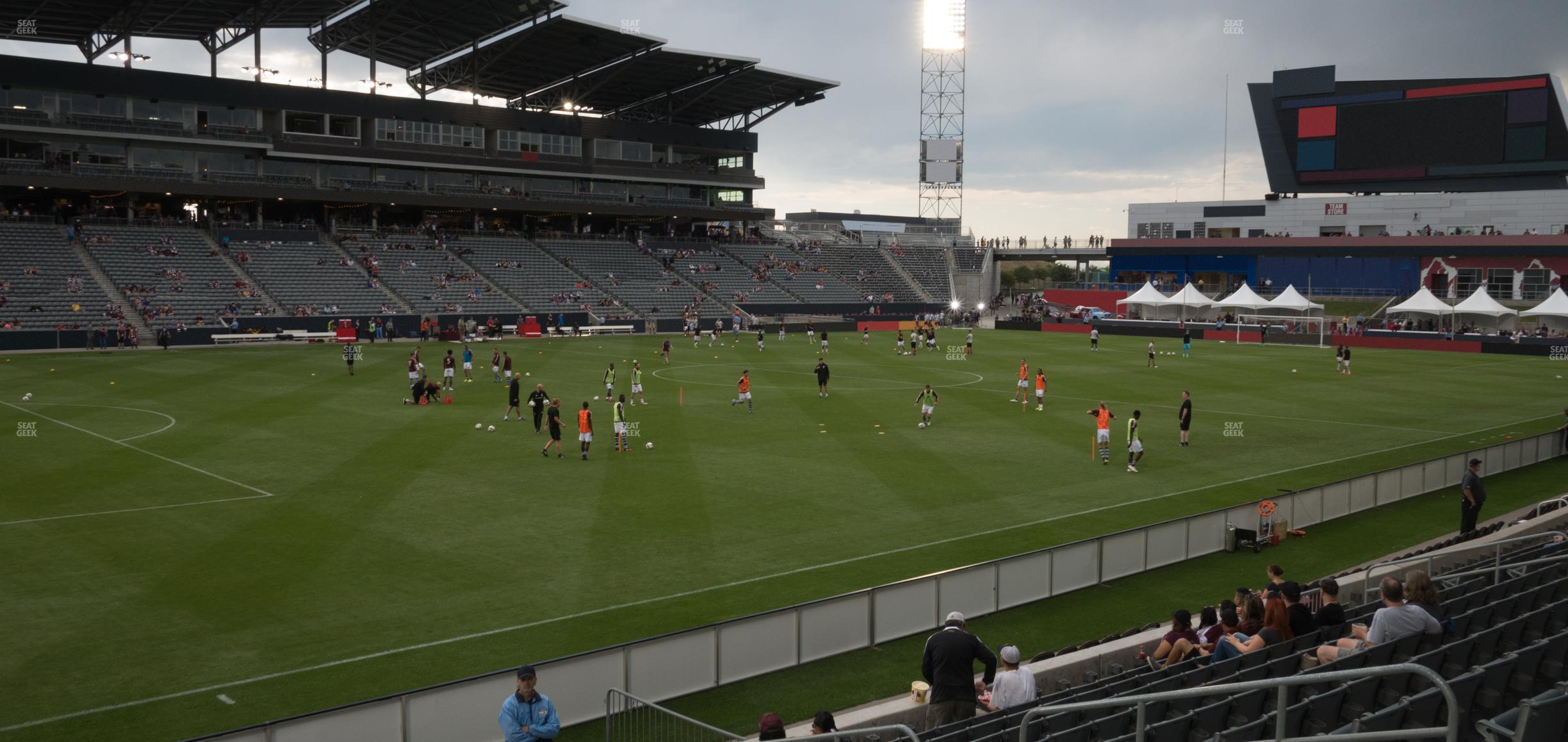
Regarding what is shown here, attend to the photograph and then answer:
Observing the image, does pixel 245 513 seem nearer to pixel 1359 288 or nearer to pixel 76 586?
pixel 76 586

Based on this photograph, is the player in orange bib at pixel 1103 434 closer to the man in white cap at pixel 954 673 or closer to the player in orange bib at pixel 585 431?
the player in orange bib at pixel 585 431

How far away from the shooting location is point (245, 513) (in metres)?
21.4

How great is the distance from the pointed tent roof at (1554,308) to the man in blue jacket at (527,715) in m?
76.9

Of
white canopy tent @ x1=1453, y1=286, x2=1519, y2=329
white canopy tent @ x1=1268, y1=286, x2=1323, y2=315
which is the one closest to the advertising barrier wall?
white canopy tent @ x1=1453, y1=286, x2=1519, y2=329

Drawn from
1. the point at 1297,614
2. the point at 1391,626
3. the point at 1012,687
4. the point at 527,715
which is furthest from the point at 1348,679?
the point at 527,715

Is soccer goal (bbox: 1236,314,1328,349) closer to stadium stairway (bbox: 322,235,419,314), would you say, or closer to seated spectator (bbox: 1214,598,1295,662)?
stadium stairway (bbox: 322,235,419,314)

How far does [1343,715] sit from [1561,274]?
3602 inches

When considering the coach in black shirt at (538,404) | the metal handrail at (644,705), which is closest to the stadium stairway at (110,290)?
the coach in black shirt at (538,404)

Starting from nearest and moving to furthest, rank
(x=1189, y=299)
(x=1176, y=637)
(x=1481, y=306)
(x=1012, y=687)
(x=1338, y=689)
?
(x=1338, y=689)
(x=1012, y=687)
(x=1176, y=637)
(x=1481, y=306)
(x=1189, y=299)

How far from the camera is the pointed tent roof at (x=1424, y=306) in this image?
70.9 meters

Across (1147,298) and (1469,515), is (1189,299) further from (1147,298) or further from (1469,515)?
(1469,515)

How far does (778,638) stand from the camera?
1384 centimetres

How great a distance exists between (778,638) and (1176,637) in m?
4.94

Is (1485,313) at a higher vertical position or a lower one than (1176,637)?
higher
